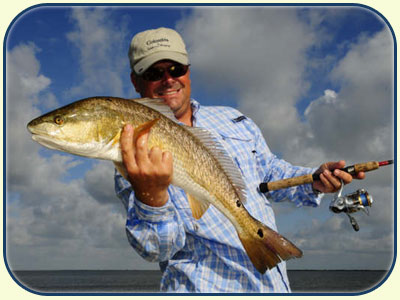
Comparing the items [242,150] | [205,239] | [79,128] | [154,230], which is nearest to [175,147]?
[79,128]

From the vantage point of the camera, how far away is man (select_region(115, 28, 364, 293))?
3.56m

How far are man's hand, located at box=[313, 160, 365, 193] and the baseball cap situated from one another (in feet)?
6.11

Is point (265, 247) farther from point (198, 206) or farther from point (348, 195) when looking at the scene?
point (348, 195)

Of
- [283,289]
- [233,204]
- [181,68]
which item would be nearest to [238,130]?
[181,68]

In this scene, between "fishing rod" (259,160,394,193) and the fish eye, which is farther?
"fishing rod" (259,160,394,193)

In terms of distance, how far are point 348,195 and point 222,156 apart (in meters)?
1.89

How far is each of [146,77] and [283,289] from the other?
2.57m

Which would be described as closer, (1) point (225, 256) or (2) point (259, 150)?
(1) point (225, 256)

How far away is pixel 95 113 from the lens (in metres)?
3.25

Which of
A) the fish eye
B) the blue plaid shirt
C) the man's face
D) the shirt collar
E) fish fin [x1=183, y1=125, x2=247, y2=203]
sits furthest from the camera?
the shirt collar

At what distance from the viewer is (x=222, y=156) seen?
3.78 m

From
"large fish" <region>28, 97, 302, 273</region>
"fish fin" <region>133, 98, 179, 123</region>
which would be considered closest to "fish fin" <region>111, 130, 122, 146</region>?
"large fish" <region>28, 97, 302, 273</region>

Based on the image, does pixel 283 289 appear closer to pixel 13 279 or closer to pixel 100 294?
pixel 100 294

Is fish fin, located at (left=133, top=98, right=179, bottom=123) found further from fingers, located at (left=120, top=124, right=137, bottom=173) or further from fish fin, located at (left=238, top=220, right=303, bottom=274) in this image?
fish fin, located at (left=238, top=220, right=303, bottom=274)
